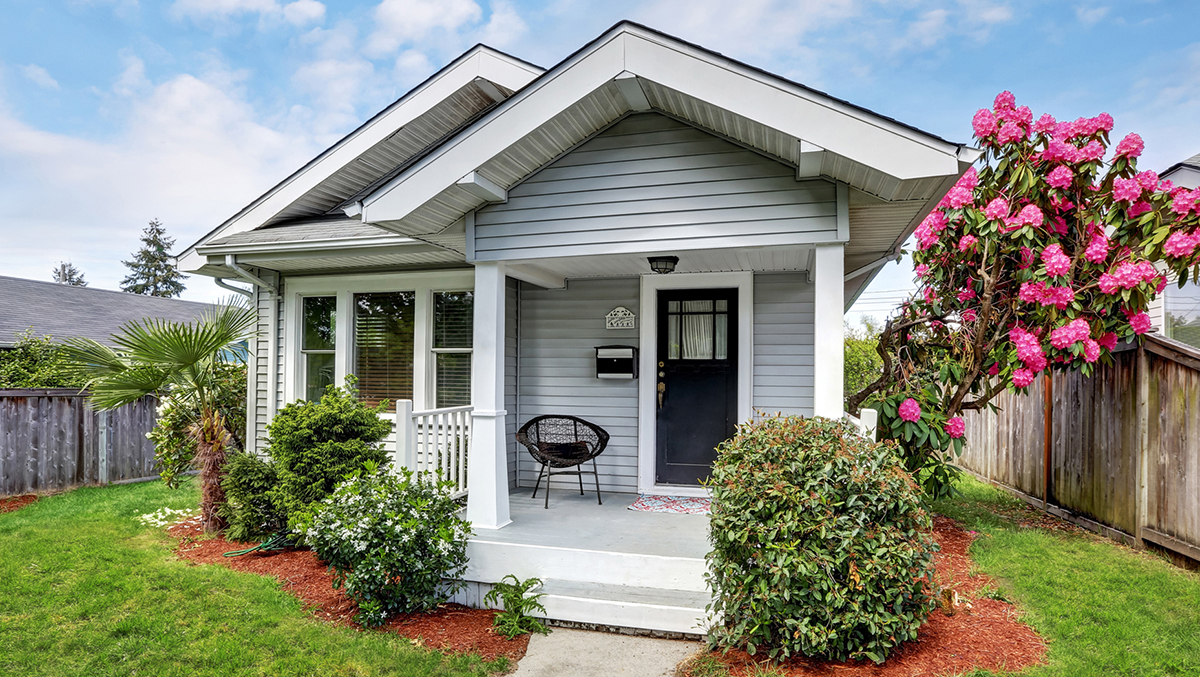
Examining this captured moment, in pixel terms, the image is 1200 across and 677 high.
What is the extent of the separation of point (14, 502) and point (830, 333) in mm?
8561

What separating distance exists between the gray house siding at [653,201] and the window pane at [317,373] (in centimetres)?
302

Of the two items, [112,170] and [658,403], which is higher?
[112,170]

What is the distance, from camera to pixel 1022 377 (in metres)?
4.67

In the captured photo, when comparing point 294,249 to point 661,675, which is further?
point 294,249

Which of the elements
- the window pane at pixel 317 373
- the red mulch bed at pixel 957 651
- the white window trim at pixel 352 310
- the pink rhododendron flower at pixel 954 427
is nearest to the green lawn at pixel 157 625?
the red mulch bed at pixel 957 651

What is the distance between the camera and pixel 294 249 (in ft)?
18.5

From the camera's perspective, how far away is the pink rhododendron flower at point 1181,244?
4.21 m

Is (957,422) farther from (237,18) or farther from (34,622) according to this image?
(237,18)

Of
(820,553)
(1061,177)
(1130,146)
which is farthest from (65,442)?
(1130,146)

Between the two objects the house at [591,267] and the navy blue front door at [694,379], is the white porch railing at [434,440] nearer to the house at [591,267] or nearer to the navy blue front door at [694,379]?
the house at [591,267]

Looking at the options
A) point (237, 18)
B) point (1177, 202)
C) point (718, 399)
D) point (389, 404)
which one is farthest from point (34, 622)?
point (237, 18)

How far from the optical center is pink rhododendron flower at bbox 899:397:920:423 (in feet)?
15.6

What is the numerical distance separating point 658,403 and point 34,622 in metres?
4.39

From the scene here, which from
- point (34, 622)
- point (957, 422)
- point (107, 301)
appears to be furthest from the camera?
point (107, 301)
